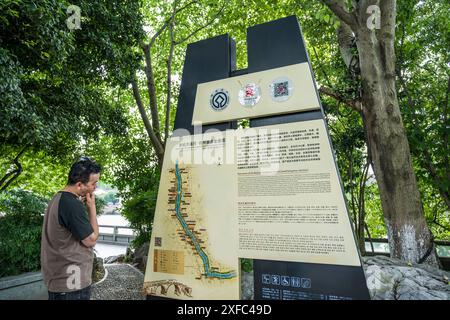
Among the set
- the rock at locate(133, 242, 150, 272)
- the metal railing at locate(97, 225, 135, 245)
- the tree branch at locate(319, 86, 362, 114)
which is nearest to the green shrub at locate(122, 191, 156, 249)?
the rock at locate(133, 242, 150, 272)

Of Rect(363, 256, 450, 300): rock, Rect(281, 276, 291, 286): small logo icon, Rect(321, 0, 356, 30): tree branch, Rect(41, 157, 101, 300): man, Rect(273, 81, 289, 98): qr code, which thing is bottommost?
Rect(363, 256, 450, 300): rock

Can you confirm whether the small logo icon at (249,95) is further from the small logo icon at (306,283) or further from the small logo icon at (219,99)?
the small logo icon at (306,283)

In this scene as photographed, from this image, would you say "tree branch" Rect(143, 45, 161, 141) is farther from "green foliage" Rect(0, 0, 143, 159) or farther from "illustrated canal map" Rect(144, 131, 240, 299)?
"illustrated canal map" Rect(144, 131, 240, 299)

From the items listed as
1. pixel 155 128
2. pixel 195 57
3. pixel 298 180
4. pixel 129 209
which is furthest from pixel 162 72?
pixel 298 180

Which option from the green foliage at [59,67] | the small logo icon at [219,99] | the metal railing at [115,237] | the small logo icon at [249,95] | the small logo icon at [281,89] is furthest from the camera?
Answer: the metal railing at [115,237]

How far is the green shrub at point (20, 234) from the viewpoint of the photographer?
4.82 m

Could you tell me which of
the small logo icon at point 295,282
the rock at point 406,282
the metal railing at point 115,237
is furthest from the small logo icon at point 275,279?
the metal railing at point 115,237

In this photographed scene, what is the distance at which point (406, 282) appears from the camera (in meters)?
3.18

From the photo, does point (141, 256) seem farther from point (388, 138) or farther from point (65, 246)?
point (388, 138)

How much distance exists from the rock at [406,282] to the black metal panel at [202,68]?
2.65 metres

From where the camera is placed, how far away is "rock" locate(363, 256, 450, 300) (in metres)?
2.98

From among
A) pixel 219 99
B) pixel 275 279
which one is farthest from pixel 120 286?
pixel 219 99

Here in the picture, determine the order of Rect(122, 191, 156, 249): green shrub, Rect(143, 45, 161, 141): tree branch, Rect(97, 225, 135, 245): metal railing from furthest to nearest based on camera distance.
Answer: Rect(97, 225, 135, 245): metal railing → Rect(143, 45, 161, 141): tree branch → Rect(122, 191, 156, 249): green shrub

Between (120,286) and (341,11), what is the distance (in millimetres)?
6439
